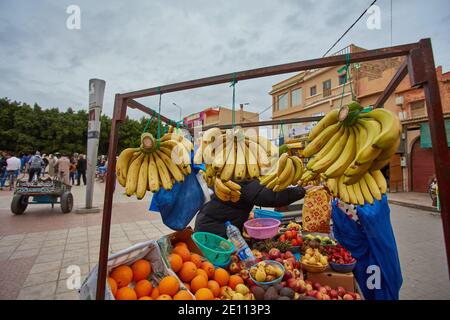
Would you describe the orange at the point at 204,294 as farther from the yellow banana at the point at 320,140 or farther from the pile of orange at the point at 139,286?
the yellow banana at the point at 320,140

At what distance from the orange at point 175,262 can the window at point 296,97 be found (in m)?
20.2

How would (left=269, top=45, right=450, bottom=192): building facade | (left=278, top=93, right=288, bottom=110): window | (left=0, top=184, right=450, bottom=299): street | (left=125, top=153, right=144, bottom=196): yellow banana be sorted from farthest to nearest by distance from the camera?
1. (left=278, top=93, right=288, bottom=110): window
2. (left=269, top=45, right=450, bottom=192): building facade
3. (left=0, top=184, right=450, bottom=299): street
4. (left=125, top=153, right=144, bottom=196): yellow banana

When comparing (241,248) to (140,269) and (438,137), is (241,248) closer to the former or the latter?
(140,269)

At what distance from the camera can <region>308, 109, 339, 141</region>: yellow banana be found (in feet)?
4.88

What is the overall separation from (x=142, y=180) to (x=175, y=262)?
702 millimetres

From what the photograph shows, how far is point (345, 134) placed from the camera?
1503 millimetres

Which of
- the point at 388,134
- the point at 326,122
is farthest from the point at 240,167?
the point at 388,134

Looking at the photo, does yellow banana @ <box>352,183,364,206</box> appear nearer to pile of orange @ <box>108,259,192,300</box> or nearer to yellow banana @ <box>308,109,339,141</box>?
yellow banana @ <box>308,109,339,141</box>

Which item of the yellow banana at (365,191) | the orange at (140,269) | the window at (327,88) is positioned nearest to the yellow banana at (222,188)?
the orange at (140,269)

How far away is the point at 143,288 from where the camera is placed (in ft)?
5.44

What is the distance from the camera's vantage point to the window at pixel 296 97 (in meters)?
20.1

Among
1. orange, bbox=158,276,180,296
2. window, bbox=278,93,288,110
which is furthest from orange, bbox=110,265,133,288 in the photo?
window, bbox=278,93,288,110

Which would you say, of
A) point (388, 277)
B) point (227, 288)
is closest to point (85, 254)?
point (227, 288)

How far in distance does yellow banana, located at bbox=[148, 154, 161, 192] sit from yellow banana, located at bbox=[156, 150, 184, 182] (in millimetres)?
82
